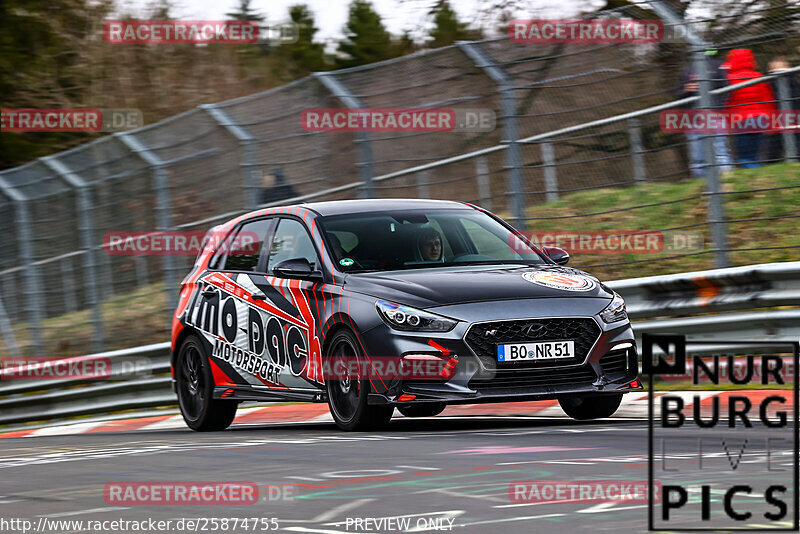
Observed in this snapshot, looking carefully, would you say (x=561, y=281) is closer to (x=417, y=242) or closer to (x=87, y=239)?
(x=417, y=242)

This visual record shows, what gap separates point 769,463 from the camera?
6.45m

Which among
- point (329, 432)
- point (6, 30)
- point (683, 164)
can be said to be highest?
point (6, 30)

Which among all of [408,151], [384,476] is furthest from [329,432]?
[408,151]

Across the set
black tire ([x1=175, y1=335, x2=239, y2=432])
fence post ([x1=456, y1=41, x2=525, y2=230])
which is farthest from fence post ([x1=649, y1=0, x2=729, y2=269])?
black tire ([x1=175, y1=335, x2=239, y2=432])

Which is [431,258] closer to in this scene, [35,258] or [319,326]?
[319,326]

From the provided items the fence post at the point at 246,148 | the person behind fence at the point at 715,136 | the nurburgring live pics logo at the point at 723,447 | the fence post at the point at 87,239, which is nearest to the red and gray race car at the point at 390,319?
the nurburgring live pics logo at the point at 723,447

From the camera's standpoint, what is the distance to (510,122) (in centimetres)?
1244

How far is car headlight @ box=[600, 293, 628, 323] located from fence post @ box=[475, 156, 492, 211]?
4280 millimetres

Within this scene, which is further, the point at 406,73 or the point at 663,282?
the point at 406,73

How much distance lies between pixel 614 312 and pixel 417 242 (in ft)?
5.25

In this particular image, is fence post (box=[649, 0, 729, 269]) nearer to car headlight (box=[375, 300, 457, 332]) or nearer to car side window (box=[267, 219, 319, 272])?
car side window (box=[267, 219, 319, 272])

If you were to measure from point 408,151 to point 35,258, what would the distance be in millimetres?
6371

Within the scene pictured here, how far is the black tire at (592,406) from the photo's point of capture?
31.0 ft

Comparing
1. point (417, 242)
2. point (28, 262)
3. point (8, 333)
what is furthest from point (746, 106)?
point (8, 333)
